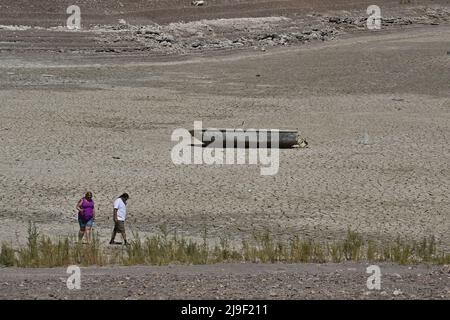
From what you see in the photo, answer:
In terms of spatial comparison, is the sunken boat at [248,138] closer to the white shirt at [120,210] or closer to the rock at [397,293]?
the white shirt at [120,210]

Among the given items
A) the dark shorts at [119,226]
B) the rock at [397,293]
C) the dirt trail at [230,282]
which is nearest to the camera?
the dirt trail at [230,282]

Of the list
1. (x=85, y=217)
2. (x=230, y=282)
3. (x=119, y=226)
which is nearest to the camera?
(x=230, y=282)

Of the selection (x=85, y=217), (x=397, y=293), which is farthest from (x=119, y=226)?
(x=397, y=293)

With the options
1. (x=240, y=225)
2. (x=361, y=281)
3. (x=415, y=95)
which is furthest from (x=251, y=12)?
(x=361, y=281)

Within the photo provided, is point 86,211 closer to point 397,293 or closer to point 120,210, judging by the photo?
point 120,210

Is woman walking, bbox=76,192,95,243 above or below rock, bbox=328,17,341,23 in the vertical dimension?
below

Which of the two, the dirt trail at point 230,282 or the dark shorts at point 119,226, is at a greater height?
the dark shorts at point 119,226

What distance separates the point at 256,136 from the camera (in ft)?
72.1

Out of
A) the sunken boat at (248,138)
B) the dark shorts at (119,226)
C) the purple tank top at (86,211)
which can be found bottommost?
the dark shorts at (119,226)

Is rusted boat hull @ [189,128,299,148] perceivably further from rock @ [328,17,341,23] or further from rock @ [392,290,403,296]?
rock @ [328,17,341,23]

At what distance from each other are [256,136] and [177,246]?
8.18m

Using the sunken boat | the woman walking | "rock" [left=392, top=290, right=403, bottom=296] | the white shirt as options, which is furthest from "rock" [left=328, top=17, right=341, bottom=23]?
"rock" [left=392, top=290, right=403, bottom=296]

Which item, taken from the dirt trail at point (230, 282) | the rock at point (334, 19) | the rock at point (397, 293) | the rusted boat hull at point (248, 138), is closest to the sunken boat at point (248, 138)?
the rusted boat hull at point (248, 138)
